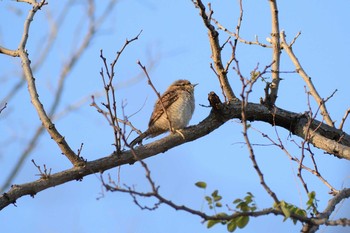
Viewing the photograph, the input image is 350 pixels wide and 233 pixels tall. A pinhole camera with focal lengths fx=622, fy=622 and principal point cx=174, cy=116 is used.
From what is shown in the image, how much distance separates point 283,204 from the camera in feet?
10.4

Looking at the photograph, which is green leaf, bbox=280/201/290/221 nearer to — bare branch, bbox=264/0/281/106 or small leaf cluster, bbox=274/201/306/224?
small leaf cluster, bbox=274/201/306/224

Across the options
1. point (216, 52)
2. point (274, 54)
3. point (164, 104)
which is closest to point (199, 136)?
point (216, 52)

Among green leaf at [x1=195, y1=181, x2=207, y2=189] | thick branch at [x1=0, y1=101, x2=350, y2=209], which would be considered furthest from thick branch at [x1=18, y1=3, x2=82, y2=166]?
green leaf at [x1=195, y1=181, x2=207, y2=189]

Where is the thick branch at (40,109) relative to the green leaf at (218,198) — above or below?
above

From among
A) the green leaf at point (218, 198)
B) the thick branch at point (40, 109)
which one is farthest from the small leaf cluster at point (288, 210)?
the thick branch at point (40, 109)

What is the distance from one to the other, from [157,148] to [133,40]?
2.83ft

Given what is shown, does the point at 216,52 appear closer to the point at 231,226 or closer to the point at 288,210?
the point at 231,226

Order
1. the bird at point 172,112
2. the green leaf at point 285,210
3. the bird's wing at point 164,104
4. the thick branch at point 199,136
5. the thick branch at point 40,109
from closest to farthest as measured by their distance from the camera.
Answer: the green leaf at point 285,210 < the thick branch at point 199,136 < the thick branch at point 40,109 < the bird at point 172,112 < the bird's wing at point 164,104

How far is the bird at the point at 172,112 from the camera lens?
20.4ft

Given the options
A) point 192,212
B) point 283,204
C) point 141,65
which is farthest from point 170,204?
point 141,65

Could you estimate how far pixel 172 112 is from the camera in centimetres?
639

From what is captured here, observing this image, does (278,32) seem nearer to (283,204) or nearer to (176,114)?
(176,114)

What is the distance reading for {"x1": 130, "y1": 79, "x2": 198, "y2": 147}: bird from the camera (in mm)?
6228

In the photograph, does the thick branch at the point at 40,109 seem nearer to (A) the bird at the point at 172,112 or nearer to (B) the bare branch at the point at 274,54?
(A) the bird at the point at 172,112
